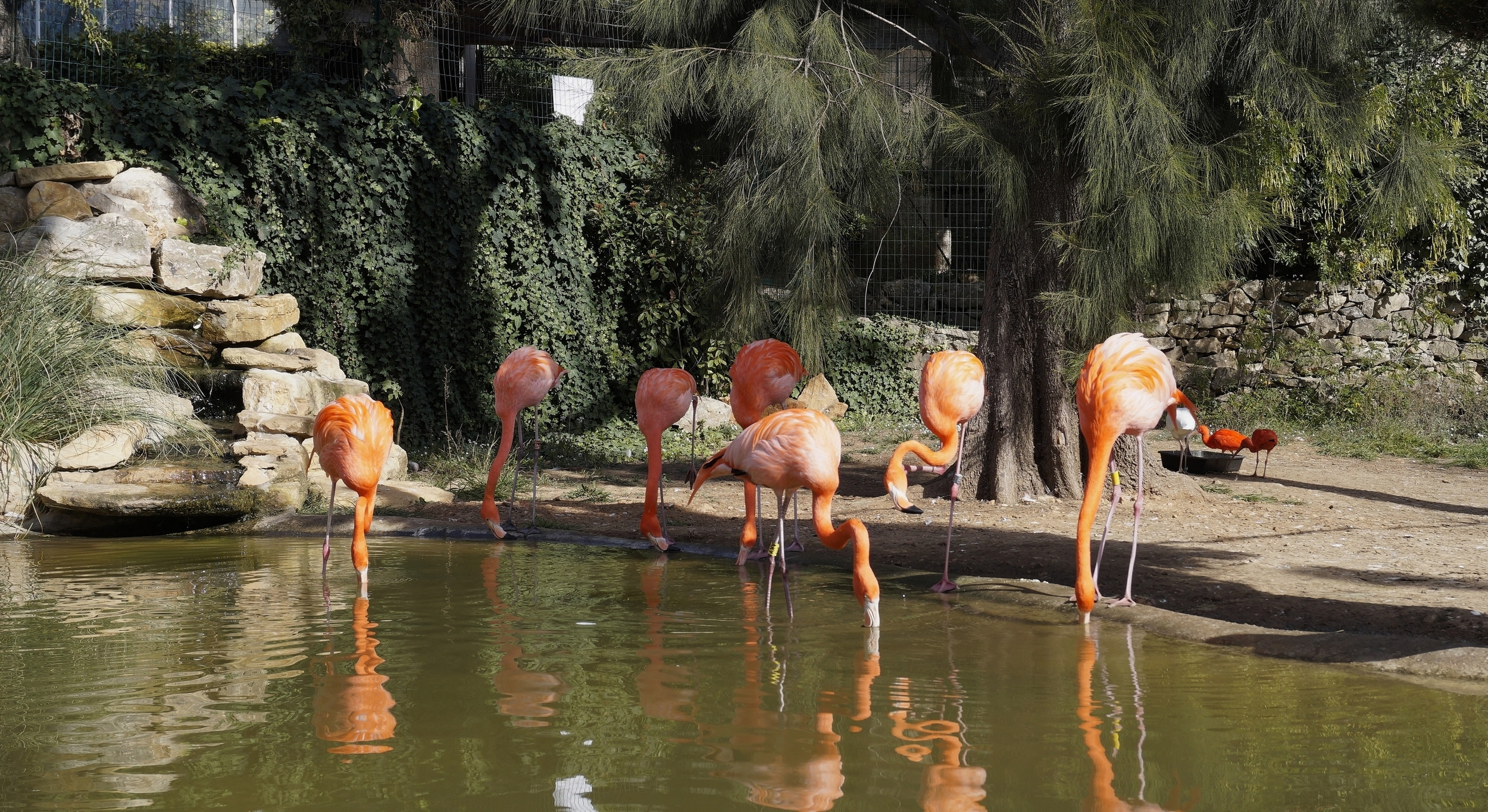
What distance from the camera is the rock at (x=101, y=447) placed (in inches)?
233

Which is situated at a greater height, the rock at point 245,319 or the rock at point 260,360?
the rock at point 245,319

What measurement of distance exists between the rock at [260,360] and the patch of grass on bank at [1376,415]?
7302mm

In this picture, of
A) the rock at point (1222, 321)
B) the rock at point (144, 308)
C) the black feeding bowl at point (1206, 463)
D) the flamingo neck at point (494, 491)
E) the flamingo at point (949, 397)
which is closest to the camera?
the flamingo at point (949, 397)

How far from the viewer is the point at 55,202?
24.2ft

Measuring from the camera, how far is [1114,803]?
7.30ft

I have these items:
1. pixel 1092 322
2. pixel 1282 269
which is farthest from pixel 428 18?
pixel 1282 269

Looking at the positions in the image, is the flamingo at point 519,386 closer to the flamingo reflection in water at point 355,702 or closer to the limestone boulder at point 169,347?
the limestone boulder at point 169,347

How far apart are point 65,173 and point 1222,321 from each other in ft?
31.4

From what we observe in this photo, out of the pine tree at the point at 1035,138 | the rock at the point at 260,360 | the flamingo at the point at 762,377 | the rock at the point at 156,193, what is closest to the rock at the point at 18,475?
the rock at the point at 260,360

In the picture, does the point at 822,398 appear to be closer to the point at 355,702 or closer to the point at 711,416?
the point at 711,416

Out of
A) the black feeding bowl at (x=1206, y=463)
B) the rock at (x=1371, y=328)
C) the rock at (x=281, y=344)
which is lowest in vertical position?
the black feeding bowl at (x=1206, y=463)

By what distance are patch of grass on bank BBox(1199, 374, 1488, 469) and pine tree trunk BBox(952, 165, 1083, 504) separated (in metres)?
3.46

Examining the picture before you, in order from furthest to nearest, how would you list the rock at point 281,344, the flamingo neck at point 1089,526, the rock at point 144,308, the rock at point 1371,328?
1. the rock at point 1371,328
2. the rock at point 281,344
3. the rock at point 144,308
4. the flamingo neck at point 1089,526

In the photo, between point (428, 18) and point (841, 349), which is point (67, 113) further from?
point (841, 349)
